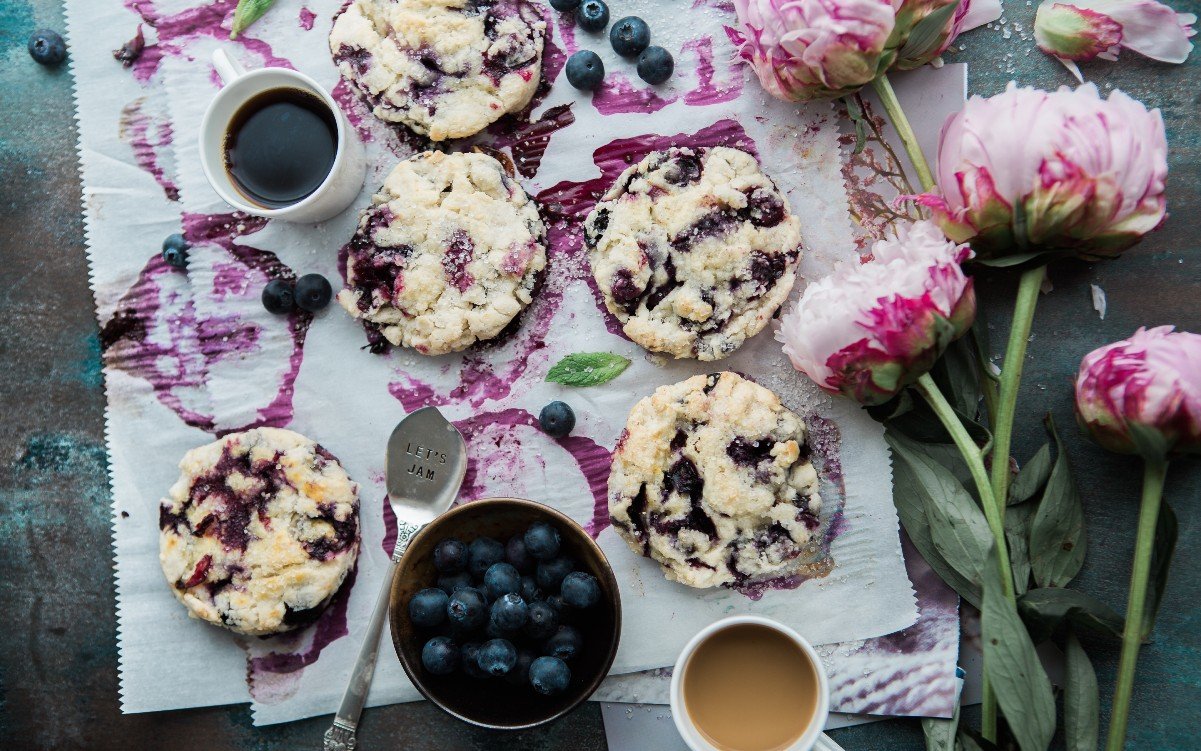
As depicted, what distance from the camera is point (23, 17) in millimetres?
2389

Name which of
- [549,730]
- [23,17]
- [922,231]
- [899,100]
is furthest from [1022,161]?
[23,17]

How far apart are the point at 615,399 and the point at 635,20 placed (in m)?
0.99

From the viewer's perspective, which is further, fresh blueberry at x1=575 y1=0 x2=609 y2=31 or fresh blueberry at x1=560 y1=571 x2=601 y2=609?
fresh blueberry at x1=575 y1=0 x2=609 y2=31

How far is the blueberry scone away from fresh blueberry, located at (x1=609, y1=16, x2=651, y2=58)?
0.34m

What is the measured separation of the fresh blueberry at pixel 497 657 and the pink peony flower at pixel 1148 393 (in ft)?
4.68

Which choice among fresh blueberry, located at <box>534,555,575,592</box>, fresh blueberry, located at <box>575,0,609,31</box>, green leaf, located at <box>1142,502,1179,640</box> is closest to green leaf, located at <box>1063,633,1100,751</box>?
green leaf, located at <box>1142,502,1179,640</box>

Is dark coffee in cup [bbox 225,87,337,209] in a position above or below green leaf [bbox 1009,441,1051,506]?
above

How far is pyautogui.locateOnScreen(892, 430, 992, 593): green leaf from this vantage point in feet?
6.57

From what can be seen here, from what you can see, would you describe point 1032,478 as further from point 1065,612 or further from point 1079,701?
point 1079,701

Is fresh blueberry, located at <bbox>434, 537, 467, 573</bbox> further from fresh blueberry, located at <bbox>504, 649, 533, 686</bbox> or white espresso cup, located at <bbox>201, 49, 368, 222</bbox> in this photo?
white espresso cup, located at <bbox>201, 49, 368, 222</bbox>

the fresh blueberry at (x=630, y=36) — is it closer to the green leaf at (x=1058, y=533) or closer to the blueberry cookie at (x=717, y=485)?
the blueberry cookie at (x=717, y=485)

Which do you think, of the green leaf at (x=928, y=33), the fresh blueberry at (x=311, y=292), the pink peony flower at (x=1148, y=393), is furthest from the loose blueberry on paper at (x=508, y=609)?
the green leaf at (x=928, y=33)

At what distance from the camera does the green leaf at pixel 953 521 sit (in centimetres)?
200

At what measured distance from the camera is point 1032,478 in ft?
6.89
